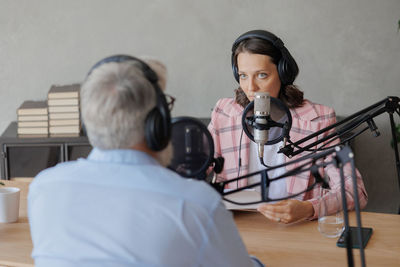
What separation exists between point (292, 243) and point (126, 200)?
755mm

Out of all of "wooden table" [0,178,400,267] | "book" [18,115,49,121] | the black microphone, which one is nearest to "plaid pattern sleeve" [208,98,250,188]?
"wooden table" [0,178,400,267]

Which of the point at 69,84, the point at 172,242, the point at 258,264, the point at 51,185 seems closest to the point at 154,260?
the point at 172,242

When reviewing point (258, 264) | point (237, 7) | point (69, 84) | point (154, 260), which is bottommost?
point (258, 264)

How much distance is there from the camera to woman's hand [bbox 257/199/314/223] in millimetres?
1647

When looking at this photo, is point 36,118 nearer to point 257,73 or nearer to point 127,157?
point 257,73

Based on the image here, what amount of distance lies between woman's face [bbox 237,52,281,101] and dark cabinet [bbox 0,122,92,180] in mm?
1491

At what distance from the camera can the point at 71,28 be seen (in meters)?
3.54

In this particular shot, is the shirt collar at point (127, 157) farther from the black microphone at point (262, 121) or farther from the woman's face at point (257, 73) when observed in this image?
the woman's face at point (257, 73)

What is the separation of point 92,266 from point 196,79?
258 cm

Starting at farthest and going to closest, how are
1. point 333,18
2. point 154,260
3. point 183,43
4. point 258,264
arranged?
1. point 183,43
2. point 333,18
3. point 258,264
4. point 154,260

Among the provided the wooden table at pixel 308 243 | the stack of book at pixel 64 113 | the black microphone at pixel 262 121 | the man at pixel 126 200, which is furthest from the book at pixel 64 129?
the man at pixel 126 200

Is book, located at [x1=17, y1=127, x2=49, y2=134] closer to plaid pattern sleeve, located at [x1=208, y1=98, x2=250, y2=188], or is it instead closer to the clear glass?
plaid pattern sleeve, located at [x1=208, y1=98, x2=250, y2=188]

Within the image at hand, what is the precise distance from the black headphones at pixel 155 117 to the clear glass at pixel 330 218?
67 cm

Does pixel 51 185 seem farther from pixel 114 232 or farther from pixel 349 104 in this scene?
pixel 349 104
